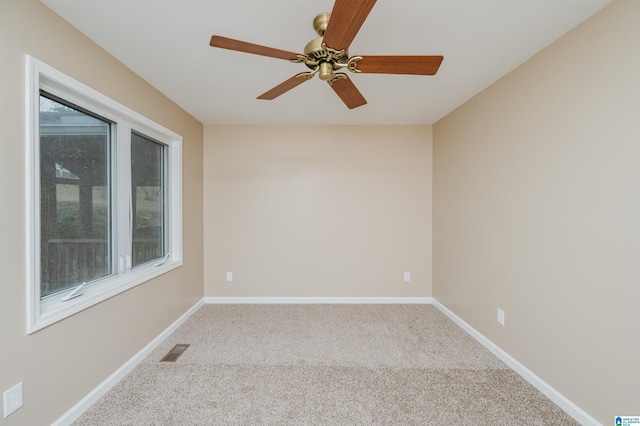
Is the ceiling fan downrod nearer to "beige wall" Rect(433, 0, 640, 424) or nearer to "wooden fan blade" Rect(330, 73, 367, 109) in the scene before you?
"wooden fan blade" Rect(330, 73, 367, 109)

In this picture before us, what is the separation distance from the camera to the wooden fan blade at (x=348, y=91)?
1.61 meters

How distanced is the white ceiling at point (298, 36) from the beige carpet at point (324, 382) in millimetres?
2371

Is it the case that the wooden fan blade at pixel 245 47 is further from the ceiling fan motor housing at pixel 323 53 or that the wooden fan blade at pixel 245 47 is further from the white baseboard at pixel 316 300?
the white baseboard at pixel 316 300

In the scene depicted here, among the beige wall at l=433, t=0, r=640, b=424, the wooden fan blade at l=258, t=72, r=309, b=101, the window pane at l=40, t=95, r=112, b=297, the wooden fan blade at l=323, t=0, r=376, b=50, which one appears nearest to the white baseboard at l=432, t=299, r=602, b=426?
the beige wall at l=433, t=0, r=640, b=424

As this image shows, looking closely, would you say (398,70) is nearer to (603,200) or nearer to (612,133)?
(612,133)

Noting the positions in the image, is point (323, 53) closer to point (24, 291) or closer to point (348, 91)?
point (348, 91)

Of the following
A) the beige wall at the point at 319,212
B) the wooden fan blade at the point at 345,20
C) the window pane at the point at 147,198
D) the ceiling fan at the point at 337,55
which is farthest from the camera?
the beige wall at the point at 319,212

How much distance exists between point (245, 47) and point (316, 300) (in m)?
3.02

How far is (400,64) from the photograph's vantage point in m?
1.42

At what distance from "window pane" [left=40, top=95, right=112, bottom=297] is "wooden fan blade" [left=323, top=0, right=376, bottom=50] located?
67.8 inches

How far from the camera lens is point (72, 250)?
1739mm

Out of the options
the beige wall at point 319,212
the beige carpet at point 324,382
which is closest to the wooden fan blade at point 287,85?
the beige wall at point 319,212

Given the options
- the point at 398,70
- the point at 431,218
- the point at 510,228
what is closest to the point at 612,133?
the point at 510,228

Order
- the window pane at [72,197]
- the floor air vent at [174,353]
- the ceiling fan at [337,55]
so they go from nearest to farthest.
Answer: the ceiling fan at [337,55] < the window pane at [72,197] < the floor air vent at [174,353]
